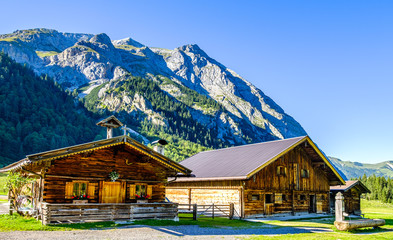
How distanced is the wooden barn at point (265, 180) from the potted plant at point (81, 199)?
1207 cm

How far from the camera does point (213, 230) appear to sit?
19719mm

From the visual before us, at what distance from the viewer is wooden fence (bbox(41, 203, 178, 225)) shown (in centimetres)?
1873

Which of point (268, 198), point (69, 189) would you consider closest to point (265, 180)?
point (268, 198)

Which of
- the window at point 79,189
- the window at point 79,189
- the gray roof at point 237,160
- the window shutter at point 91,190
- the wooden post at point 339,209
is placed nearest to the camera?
the window at point 79,189

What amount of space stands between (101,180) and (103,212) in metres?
2.69

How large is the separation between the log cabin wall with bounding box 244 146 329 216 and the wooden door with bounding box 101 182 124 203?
1100 cm

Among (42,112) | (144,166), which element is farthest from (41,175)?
(42,112)

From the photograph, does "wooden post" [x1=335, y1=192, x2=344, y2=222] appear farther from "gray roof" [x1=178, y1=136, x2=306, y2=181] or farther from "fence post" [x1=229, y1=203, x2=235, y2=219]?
"fence post" [x1=229, y1=203, x2=235, y2=219]

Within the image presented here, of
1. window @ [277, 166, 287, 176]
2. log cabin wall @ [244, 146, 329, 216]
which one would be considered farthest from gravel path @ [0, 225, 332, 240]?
window @ [277, 166, 287, 176]

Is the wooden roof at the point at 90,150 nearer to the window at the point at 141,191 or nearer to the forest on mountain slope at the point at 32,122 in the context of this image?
the window at the point at 141,191

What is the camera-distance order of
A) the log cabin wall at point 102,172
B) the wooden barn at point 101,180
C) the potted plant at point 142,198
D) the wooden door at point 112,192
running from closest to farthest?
1. the wooden barn at point 101,180
2. the log cabin wall at point 102,172
3. the wooden door at point 112,192
4. the potted plant at point 142,198

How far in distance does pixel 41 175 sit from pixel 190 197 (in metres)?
17.2

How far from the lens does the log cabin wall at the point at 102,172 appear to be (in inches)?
811

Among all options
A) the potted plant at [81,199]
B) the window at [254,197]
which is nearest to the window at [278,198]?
the window at [254,197]
